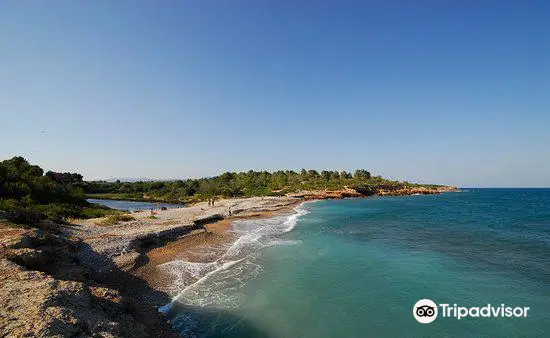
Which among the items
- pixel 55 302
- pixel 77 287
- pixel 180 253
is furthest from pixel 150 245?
pixel 55 302

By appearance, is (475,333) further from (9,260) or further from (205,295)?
(9,260)

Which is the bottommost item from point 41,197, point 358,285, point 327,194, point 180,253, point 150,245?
point 358,285

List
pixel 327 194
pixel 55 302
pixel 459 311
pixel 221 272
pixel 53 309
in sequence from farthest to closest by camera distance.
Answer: pixel 327 194
pixel 221 272
pixel 459 311
pixel 55 302
pixel 53 309

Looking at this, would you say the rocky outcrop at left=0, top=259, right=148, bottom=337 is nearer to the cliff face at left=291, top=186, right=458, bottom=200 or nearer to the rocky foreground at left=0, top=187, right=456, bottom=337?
the rocky foreground at left=0, top=187, right=456, bottom=337

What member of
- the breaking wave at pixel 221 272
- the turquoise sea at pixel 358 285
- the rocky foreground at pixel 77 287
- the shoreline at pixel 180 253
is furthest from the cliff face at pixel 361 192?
the rocky foreground at pixel 77 287

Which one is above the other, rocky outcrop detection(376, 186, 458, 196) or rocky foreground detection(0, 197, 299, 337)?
rocky outcrop detection(376, 186, 458, 196)

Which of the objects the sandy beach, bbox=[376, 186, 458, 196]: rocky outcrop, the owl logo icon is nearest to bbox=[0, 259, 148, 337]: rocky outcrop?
the sandy beach

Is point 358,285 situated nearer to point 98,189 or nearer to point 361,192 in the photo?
point 361,192
